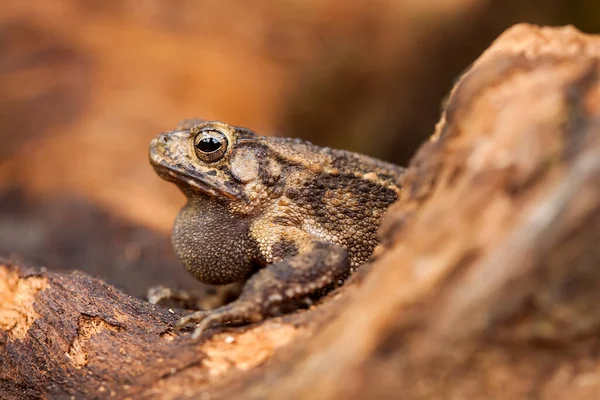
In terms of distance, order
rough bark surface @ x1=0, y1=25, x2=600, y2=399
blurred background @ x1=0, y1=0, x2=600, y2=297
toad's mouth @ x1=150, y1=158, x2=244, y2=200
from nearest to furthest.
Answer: rough bark surface @ x1=0, y1=25, x2=600, y2=399 < toad's mouth @ x1=150, y1=158, x2=244, y2=200 < blurred background @ x1=0, y1=0, x2=600, y2=297

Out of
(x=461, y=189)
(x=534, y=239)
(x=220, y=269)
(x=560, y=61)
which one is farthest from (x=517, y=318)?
(x=220, y=269)

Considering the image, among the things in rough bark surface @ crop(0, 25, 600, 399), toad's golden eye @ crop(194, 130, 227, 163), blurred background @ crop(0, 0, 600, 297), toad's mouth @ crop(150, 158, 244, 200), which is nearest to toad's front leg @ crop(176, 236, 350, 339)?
rough bark surface @ crop(0, 25, 600, 399)

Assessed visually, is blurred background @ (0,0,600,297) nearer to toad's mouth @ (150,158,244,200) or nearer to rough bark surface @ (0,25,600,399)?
toad's mouth @ (150,158,244,200)

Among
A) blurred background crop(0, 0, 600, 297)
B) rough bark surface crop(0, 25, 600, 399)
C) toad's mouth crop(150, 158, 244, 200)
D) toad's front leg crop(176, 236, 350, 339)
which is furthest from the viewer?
blurred background crop(0, 0, 600, 297)

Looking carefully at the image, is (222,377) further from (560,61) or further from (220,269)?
(560,61)

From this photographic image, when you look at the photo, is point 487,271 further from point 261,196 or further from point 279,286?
point 261,196
